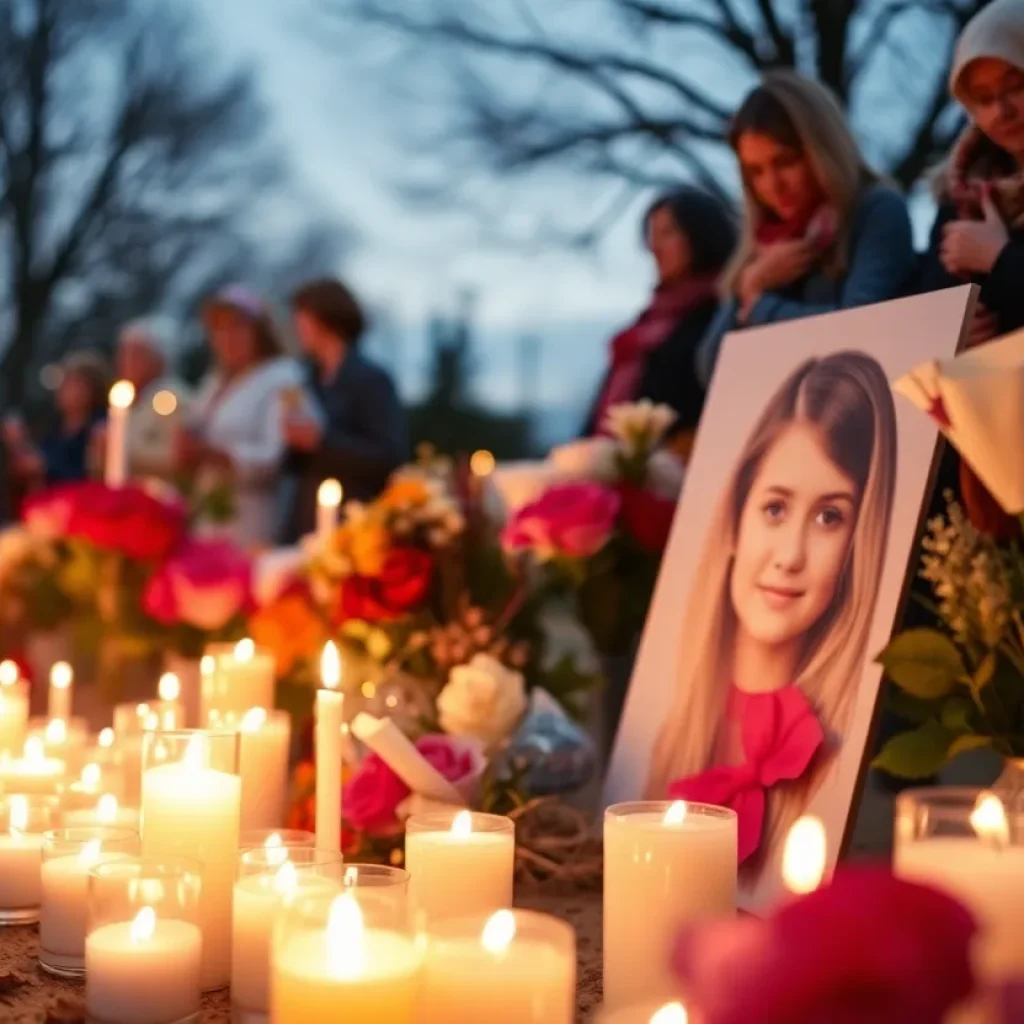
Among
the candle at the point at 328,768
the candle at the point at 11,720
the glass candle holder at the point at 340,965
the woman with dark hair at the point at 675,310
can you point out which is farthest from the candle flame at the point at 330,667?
the woman with dark hair at the point at 675,310

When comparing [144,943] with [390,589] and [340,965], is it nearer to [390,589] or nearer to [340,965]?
[340,965]

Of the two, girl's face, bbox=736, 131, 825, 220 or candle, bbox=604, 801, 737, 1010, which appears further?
girl's face, bbox=736, 131, 825, 220

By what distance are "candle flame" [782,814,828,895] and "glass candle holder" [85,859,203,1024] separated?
1.81 feet

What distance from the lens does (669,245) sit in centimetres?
299

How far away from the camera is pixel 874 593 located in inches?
63.4

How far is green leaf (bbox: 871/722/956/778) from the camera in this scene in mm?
1519

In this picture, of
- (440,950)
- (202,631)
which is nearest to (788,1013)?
(440,950)

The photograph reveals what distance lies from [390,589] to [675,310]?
1.01 metres

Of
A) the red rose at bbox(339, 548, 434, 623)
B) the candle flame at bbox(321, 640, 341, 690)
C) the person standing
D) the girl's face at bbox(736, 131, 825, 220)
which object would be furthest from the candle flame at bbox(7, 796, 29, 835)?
the person standing

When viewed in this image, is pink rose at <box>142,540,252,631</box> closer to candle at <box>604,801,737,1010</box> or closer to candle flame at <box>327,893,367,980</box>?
candle at <box>604,801,737,1010</box>

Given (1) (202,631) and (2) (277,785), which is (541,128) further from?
(2) (277,785)

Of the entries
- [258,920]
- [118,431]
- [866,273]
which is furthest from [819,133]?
[118,431]

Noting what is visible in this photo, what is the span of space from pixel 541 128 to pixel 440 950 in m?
6.87

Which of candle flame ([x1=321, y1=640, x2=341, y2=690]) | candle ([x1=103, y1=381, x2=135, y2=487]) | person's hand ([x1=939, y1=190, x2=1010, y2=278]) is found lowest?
candle flame ([x1=321, y1=640, x2=341, y2=690])
